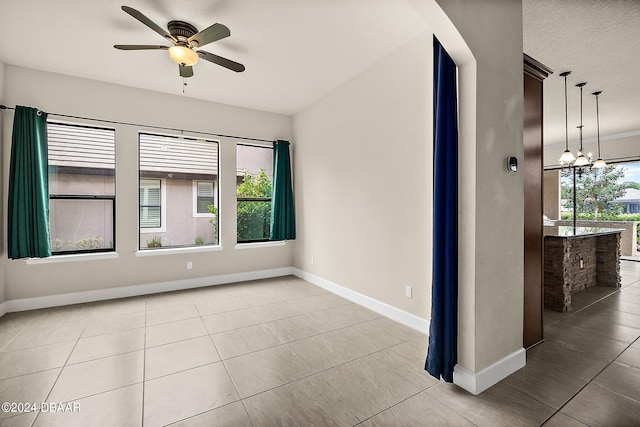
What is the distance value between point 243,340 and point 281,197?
110 inches

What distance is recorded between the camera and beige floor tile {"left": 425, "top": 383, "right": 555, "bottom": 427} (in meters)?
1.74

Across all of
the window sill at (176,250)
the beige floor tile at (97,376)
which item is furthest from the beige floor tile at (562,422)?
the window sill at (176,250)

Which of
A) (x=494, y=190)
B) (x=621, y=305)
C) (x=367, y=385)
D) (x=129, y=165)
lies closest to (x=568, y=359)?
(x=494, y=190)

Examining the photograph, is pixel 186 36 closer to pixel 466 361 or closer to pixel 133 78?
pixel 133 78

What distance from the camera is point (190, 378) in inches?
87.0

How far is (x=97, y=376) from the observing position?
223 cm

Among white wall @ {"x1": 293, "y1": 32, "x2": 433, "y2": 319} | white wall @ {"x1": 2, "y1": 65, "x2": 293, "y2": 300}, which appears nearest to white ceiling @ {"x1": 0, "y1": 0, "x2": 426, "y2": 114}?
white wall @ {"x1": 2, "y1": 65, "x2": 293, "y2": 300}

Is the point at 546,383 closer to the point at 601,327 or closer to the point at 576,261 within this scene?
the point at 601,327

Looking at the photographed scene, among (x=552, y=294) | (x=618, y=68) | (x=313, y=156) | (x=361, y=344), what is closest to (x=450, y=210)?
(x=361, y=344)

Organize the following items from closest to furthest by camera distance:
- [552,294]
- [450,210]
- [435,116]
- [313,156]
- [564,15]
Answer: [450,210] → [435,116] → [564,15] → [552,294] → [313,156]

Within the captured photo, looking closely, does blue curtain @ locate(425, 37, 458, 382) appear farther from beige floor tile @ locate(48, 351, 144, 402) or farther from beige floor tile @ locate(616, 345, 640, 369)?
beige floor tile @ locate(48, 351, 144, 402)

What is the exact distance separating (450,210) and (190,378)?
→ 7.33 ft

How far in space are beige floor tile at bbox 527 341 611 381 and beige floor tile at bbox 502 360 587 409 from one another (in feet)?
0.29

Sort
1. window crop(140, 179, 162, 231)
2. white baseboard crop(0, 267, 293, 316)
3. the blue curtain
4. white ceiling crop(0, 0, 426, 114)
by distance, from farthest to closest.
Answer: window crop(140, 179, 162, 231), white baseboard crop(0, 267, 293, 316), white ceiling crop(0, 0, 426, 114), the blue curtain
